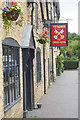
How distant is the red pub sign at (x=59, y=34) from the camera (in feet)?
51.3

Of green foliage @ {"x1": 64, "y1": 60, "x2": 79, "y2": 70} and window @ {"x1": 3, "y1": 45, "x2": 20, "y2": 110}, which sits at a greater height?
window @ {"x1": 3, "y1": 45, "x2": 20, "y2": 110}

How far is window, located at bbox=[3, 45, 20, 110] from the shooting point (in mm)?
6195

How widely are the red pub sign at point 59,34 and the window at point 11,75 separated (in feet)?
28.3

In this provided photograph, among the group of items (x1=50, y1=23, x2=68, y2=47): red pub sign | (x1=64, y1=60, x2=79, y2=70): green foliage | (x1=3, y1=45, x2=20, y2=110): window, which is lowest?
(x1=64, y1=60, x2=79, y2=70): green foliage

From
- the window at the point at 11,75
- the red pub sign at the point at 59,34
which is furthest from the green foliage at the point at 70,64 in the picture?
the window at the point at 11,75

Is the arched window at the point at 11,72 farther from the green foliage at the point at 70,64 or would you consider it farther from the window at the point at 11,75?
the green foliage at the point at 70,64

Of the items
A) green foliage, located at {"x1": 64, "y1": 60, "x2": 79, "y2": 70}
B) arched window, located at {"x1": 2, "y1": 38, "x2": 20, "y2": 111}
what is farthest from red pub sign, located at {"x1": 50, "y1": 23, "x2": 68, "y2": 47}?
green foliage, located at {"x1": 64, "y1": 60, "x2": 79, "y2": 70}

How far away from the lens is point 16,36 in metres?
7.15

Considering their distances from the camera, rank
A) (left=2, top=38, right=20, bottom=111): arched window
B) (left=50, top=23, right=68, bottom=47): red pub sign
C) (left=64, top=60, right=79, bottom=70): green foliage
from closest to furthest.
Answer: (left=2, top=38, right=20, bottom=111): arched window, (left=50, top=23, right=68, bottom=47): red pub sign, (left=64, top=60, right=79, bottom=70): green foliage

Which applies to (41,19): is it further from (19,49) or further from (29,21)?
(19,49)

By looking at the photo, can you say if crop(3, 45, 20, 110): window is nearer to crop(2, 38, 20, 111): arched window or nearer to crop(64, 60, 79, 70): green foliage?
crop(2, 38, 20, 111): arched window

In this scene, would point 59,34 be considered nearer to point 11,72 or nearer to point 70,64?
point 11,72

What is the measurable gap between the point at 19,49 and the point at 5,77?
5.83 feet

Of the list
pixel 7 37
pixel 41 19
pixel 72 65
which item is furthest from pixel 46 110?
pixel 72 65
